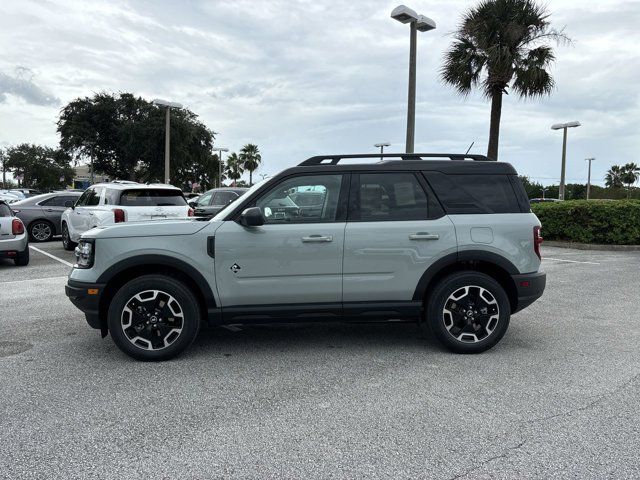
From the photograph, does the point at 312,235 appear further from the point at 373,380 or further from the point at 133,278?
the point at 133,278

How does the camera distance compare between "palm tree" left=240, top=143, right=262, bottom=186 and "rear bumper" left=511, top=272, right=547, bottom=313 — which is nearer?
"rear bumper" left=511, top=272, right=547, bottom=313

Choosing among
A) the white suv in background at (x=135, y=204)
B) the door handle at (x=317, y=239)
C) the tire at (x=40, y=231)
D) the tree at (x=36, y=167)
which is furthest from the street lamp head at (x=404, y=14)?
the tree at (x=36, y=167)

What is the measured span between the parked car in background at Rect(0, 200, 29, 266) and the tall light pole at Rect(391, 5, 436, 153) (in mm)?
8895

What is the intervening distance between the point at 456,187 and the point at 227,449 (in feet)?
10.1

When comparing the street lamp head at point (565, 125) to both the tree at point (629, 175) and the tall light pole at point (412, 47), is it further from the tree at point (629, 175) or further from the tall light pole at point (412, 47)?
the tree at point (629, 175)

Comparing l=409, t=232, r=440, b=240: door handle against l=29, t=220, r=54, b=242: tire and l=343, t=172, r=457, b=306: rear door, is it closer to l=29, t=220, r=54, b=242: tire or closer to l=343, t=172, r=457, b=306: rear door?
l=343, t=172, r=457, b=306: rear door

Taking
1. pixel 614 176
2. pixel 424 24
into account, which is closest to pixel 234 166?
pixel 614 176

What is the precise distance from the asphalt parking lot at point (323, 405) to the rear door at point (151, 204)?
507 centimetres

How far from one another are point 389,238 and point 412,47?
32.3ft

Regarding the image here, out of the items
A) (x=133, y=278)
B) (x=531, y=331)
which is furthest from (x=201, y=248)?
(x=531, y=331)

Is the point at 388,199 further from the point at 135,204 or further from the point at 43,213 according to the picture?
the point at 43,213

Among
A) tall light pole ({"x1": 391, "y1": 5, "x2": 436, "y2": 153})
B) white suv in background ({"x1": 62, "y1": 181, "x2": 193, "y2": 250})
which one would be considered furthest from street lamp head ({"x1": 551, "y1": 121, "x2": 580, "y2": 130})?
white suv in background ({"x1": 62, "y1": 181, "x2": 193, "y2": 250})

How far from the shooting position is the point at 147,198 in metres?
11.3

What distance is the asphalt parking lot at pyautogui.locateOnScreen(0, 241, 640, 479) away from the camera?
9.82ft
